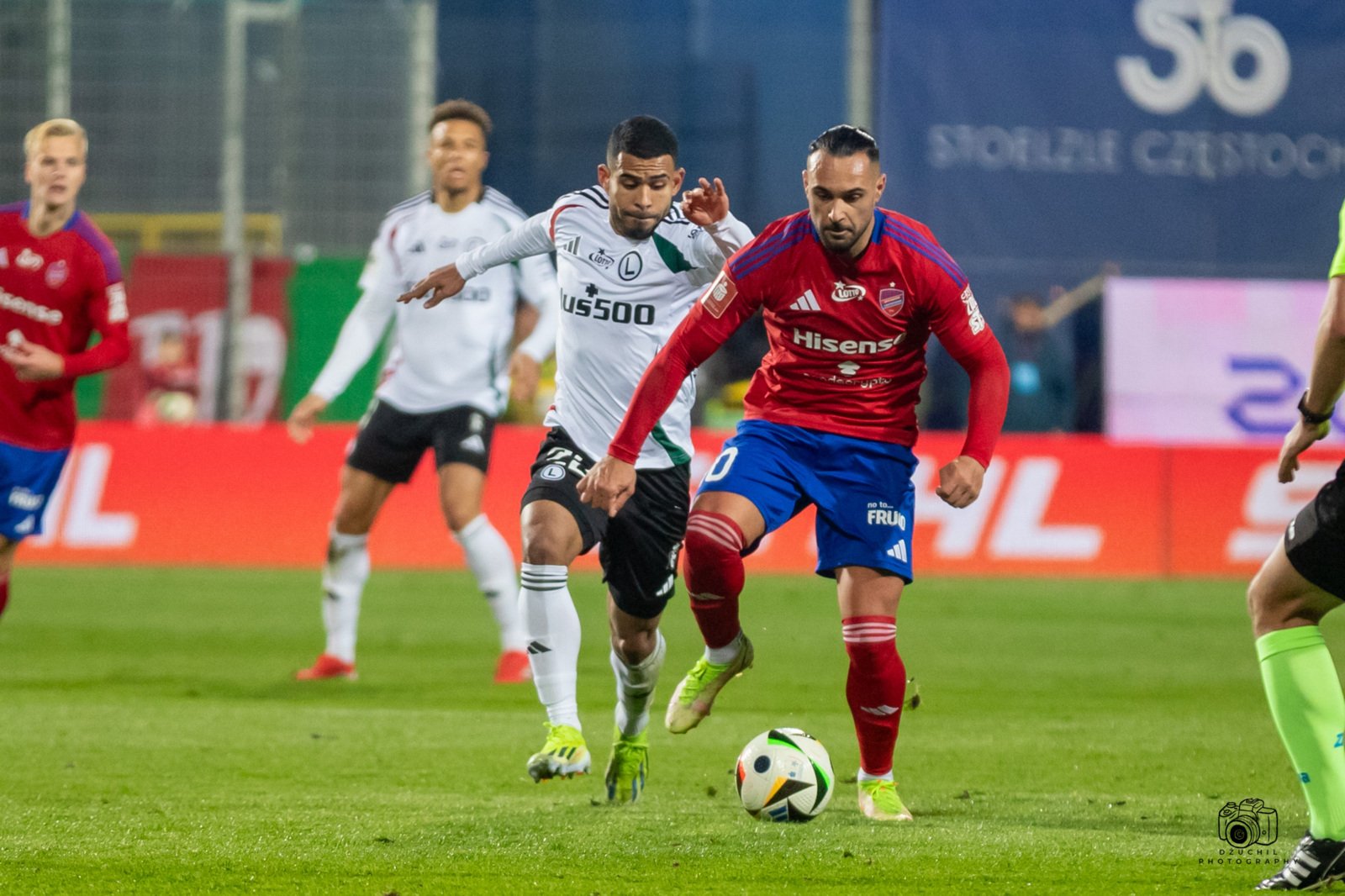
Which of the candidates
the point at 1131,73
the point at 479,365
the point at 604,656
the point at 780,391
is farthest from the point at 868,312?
the point at 1131,73

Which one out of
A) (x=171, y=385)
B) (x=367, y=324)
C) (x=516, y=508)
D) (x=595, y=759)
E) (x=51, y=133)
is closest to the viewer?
(x=595, y=759)

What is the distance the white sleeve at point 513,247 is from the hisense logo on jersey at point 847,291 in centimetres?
130

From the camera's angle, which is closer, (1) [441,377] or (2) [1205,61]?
(1) [441,377]

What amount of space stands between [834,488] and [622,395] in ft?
3.13

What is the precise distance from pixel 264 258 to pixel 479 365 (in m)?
7.58

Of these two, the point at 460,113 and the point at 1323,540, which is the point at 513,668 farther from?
the point at 1323,540

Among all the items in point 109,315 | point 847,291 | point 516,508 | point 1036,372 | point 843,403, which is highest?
point 847,291

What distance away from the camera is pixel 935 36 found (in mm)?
17203

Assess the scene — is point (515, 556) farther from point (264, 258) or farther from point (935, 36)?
point (935, 36)

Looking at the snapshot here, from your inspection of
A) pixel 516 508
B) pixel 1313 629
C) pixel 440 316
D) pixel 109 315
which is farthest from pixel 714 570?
pixel 516 508

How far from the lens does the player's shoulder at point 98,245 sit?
27.9 feet

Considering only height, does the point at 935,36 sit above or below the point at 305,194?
above

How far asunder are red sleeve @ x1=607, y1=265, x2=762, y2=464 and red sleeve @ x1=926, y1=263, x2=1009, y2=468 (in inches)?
23.7

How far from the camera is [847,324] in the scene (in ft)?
19.1
